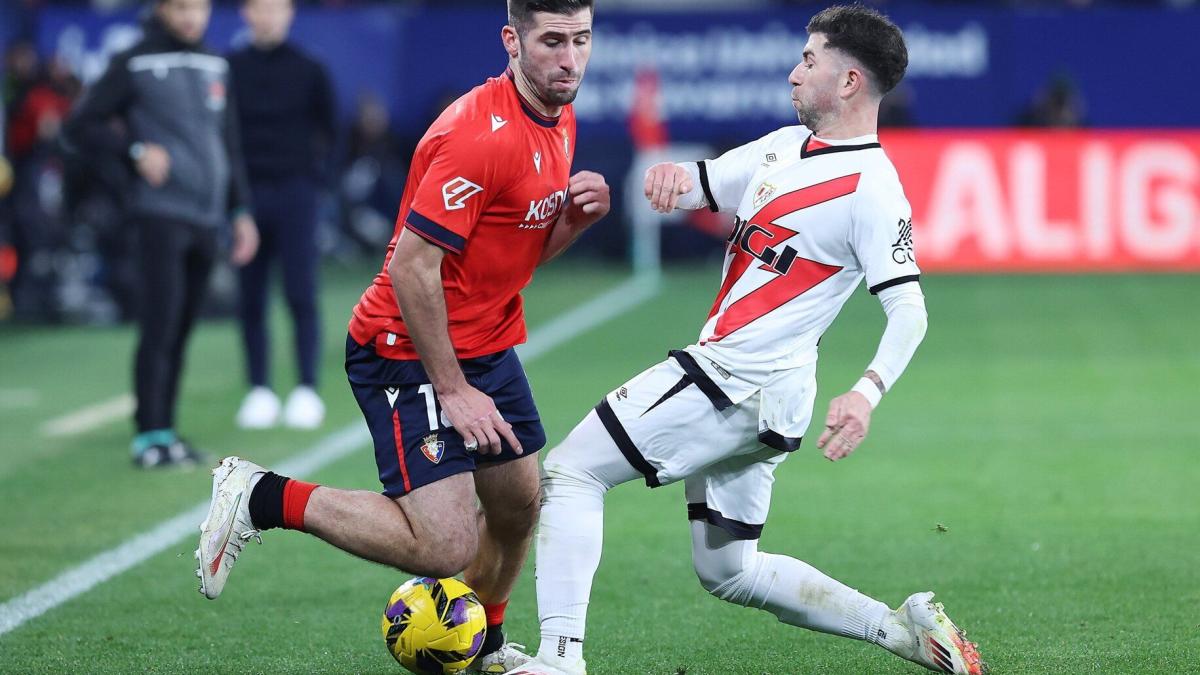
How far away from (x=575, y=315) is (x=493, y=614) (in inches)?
395

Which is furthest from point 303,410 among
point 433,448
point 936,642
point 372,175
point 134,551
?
point 372,175

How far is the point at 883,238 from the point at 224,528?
6.59 ft

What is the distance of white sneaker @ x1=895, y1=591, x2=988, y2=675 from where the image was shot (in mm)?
4609

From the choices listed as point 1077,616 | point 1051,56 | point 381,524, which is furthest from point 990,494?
point 1051,56

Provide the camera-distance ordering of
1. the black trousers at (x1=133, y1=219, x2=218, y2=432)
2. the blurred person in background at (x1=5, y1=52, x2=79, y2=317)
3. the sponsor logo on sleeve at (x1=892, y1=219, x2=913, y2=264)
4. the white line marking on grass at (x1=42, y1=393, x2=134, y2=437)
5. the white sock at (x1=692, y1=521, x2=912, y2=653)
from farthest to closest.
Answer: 1. the blurred person in background at (x1=5, y1=52, x2=79, y2=317)
2. the white line marking on grass at (x1=42, y1=393, x2=134, y2=437)
3. the black trousers at (x1=133, y1=219, x2=218, y2=432)
4. the white sock at (x1=692, y1=521, x2=912, y2=653)
5. the sponsor logo on sleeve at (x1=892, y1=219, x2=913, y2=264)

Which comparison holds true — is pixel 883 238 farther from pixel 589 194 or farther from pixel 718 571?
pixel 718 571

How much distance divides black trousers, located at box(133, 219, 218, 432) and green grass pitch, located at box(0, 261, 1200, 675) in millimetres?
401

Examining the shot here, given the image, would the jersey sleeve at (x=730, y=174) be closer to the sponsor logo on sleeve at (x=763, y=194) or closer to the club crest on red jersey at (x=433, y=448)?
the sponsor logo on sleeve at (x=763, y=194)

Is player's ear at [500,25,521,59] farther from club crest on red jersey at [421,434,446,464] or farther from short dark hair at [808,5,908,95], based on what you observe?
club crest on red jersey at [421,434,446,464]

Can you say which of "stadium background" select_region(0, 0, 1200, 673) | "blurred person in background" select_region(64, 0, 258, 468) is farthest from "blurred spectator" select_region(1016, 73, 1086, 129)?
"blurred person in background" select_region(64, 0, 258, 468)

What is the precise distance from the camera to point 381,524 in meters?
4.61

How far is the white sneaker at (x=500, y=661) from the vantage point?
16.3ft

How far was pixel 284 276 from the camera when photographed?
9.77 meters

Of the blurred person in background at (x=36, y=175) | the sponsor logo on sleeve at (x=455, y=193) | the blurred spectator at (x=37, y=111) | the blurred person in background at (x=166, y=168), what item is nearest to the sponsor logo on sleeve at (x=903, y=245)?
the sponsor logo on sleeve at (x=455, y=193)
